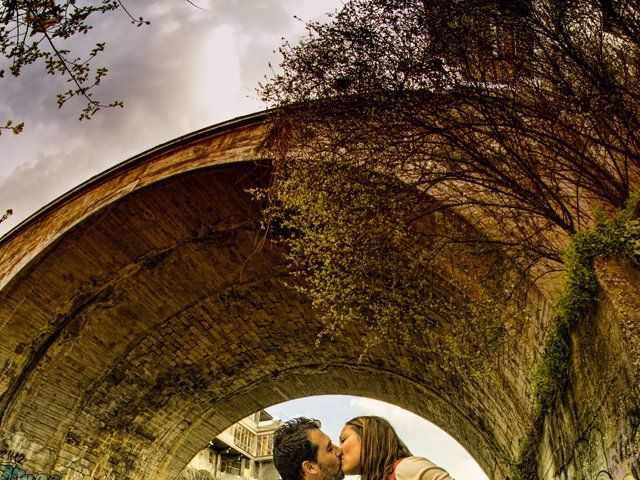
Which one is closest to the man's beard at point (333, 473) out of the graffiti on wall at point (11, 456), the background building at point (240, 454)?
the graffiti on wall at point (11, 456)

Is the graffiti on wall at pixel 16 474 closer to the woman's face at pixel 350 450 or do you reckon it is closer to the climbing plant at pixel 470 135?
the climbing plant at pixel 470 135

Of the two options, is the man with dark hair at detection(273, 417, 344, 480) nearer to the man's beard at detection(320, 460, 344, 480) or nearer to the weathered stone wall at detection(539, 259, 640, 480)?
the man's beard at detection(320, 460, 344, 480)

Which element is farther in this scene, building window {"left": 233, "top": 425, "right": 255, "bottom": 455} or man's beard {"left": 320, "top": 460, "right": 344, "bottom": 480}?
building window {"left": 233, "top": 425, "right": 255, "bottom": 455}

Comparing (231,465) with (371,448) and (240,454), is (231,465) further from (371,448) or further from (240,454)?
(371,448)

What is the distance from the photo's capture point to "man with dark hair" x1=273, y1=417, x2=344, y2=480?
182 cm

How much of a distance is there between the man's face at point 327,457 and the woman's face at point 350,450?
0.20ft

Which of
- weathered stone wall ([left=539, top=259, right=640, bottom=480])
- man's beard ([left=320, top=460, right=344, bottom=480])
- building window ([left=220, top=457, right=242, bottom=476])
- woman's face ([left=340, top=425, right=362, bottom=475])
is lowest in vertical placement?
man's beard ([left=320, top=460, right=344, bottom=480])

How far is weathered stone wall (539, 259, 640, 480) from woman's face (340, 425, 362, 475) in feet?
5.78

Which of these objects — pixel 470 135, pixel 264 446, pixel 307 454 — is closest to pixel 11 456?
pixel 307 454

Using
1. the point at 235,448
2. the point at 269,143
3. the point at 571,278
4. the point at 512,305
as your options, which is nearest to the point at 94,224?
the point at 269,143

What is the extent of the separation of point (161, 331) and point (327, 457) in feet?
24.6

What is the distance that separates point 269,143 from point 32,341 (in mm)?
5171

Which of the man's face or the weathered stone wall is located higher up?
the weathered stone wall

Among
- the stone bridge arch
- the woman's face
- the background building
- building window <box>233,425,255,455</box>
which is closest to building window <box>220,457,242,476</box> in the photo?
the background building
